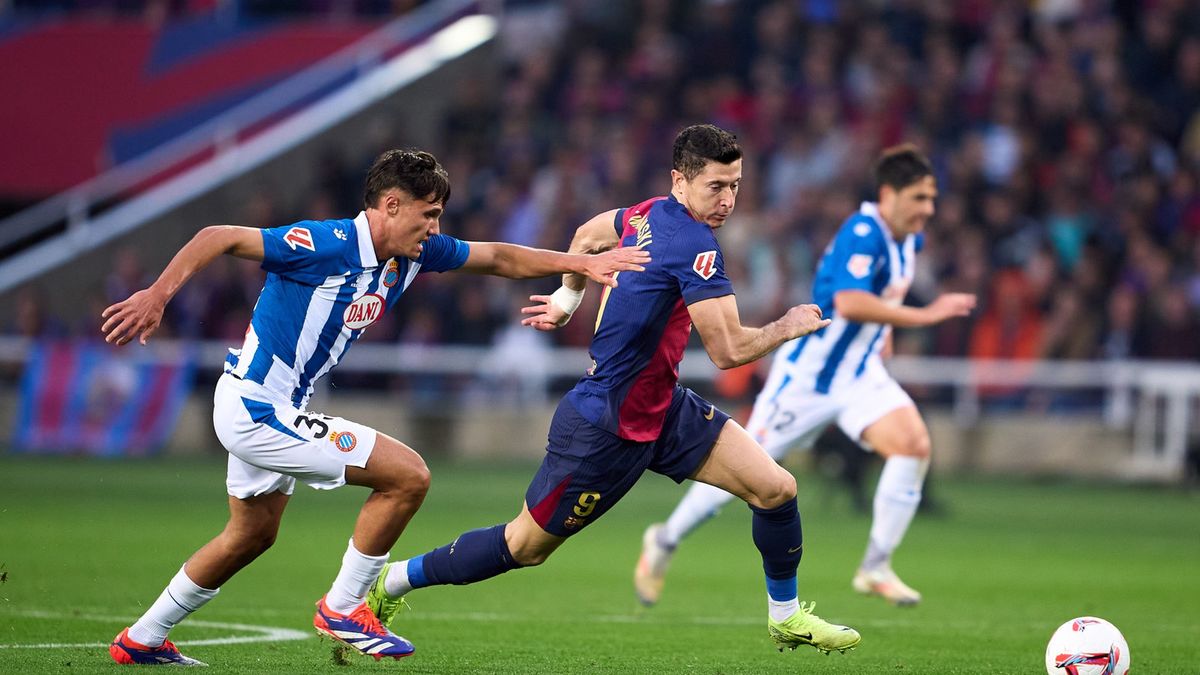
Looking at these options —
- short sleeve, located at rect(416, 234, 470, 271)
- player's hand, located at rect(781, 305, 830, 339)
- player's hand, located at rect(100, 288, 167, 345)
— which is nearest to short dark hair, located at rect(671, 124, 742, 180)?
player's hand, located at rect(781, 305, 830, 339)

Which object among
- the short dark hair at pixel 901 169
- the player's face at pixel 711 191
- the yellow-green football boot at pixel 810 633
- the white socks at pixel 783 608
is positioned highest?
the short dark hair at pixel 901 169

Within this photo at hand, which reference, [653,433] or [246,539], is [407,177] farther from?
[246,539]

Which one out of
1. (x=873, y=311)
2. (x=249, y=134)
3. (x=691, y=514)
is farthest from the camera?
(x=249, y=134)

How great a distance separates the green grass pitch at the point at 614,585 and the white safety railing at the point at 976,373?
3.99ft

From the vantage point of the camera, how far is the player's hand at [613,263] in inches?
275

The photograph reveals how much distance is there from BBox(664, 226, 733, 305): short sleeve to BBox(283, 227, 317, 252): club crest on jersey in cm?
147

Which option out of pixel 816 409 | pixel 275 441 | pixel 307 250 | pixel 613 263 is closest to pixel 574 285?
pixel 613 263

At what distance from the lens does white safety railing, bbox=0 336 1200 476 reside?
1880 cm

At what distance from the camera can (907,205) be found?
10.0 meters

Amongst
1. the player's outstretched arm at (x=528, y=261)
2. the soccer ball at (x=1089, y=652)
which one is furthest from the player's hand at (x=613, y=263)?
the soccer ball at (x=1089, y=652)

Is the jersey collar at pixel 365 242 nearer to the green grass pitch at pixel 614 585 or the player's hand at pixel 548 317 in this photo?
the player's hand at pixel 548 317

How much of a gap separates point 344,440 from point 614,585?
4.27 meters

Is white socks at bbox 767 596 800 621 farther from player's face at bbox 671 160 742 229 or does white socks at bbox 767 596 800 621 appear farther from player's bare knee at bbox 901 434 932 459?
player's bare knee at bbox 901 434 932 459

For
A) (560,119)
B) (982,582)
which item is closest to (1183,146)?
(560,119)
